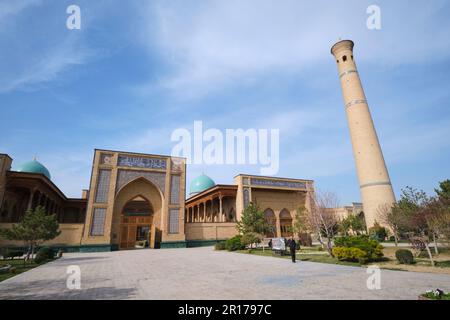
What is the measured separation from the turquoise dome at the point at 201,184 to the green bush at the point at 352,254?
28403 millimetres

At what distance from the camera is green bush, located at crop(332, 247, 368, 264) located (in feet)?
34.7

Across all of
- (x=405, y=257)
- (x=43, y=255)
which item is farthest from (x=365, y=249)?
(x=43, y=255)

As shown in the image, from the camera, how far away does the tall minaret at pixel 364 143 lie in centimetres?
2511

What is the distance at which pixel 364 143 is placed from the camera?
1038 inches

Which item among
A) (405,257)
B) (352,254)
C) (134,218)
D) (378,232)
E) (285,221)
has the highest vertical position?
(134,218)

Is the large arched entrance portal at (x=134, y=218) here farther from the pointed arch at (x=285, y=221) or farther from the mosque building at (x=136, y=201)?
the pointed arch at (x=285, y=221)

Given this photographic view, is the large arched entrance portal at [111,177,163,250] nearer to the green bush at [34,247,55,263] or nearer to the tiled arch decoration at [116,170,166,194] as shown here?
the tiled arch decoration at [116,170,166,194]

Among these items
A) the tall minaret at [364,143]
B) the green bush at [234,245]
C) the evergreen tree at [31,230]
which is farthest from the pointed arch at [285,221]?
the evergreen tree at [31,230]

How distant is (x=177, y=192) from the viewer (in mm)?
24281

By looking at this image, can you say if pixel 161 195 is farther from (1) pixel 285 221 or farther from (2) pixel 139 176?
(1) pixel 285 221

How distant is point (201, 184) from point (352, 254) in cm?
2979
